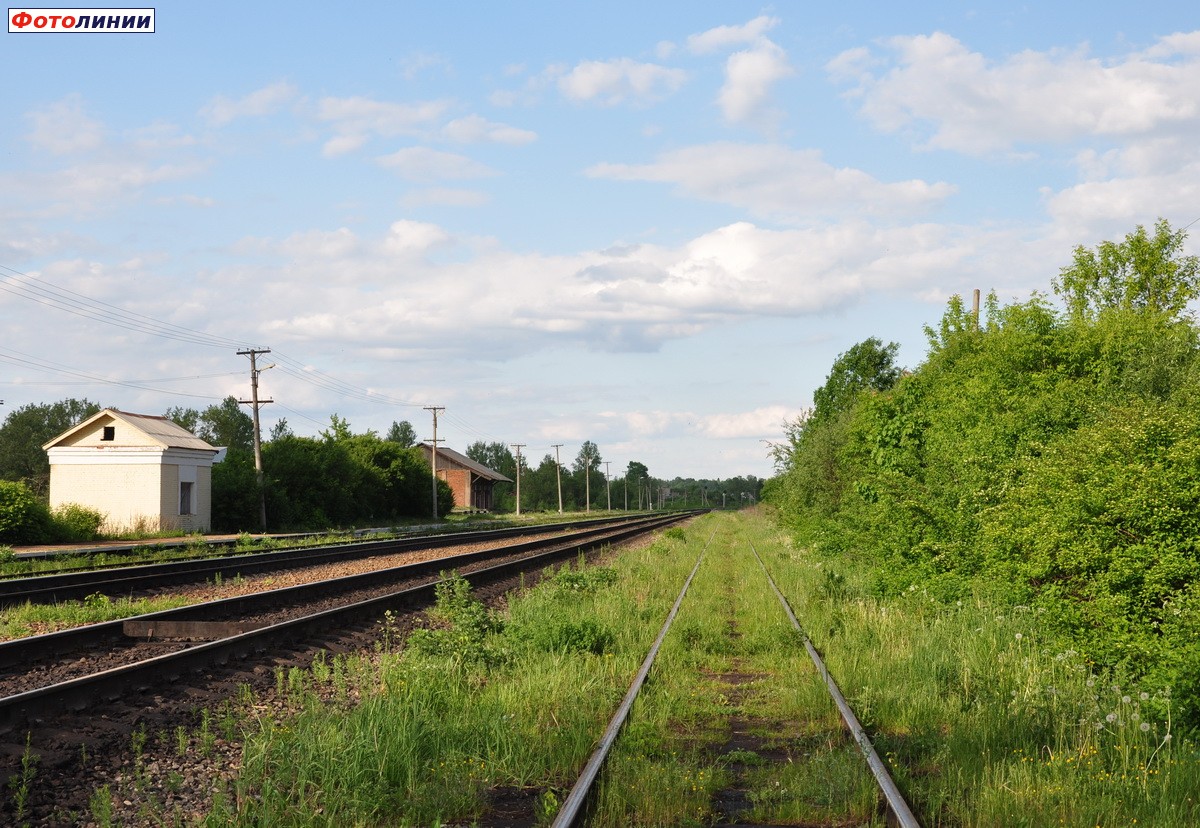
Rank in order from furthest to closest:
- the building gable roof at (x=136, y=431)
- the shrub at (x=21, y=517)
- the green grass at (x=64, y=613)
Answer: the building gable roof at (x=136, y=431), the shrub at (x=21, y=517), the green grass at (x=64, y=613)

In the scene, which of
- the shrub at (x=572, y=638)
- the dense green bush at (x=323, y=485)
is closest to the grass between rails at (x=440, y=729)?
the shrub at (x=572, y=638)

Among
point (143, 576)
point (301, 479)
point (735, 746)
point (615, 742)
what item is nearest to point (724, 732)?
point (735, 746)

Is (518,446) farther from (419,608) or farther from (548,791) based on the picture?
(548,791)

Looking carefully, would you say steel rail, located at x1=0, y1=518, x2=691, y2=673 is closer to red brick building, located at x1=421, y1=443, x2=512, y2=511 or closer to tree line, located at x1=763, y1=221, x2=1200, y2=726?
tree line, located at x1=763, y1=221, x2=1200, y2=726

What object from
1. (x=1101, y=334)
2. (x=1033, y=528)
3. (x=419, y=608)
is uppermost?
(x=1101, y=334)

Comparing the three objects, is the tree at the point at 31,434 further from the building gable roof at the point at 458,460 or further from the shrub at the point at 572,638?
the shrub at the point at 572,638

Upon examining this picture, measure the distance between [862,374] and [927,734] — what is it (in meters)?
58.8

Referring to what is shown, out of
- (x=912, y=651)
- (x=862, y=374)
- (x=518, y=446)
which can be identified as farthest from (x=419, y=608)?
(x=518, y=446)

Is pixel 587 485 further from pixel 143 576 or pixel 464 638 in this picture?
pixel 464 638

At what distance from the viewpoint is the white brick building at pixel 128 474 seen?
4112 centimetres

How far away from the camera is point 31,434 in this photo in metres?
111

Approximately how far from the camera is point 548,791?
19.5 feet

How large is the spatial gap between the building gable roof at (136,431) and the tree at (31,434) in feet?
188

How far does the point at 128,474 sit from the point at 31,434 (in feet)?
270
